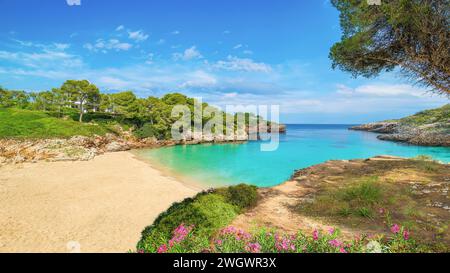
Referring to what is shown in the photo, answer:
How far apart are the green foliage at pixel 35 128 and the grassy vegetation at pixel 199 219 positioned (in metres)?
34.6

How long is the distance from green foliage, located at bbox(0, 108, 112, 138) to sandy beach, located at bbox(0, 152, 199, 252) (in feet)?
46.0

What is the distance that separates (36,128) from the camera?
34.8 meters

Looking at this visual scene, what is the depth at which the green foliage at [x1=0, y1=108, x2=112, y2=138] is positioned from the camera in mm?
32494

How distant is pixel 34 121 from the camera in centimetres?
3691

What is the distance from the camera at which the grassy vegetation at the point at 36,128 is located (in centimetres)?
3247

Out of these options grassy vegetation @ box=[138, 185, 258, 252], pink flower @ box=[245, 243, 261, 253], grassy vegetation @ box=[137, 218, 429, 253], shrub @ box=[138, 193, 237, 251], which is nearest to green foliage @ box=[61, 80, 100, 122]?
grassy vegetation @ box=[138, 185, 258, 252]

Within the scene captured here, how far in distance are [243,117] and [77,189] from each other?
6387 cm

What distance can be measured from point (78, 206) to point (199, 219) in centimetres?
901

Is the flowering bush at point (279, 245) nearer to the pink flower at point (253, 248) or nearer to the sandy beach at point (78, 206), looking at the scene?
the pink flower at point (253, 248)

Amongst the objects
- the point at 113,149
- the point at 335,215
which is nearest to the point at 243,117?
the point at 113,149

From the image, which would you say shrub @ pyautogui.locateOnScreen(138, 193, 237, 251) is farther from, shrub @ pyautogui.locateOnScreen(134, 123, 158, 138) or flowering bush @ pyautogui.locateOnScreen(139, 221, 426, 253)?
shrub @ pyautogui.locateOnScreen(134, 123, 158, 138)

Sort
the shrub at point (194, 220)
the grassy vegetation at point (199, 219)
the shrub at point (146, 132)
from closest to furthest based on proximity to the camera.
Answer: the grassy vegetation at point (199, 219) < the shrub at point (194, 220) < the shrub at point (146, 132)
